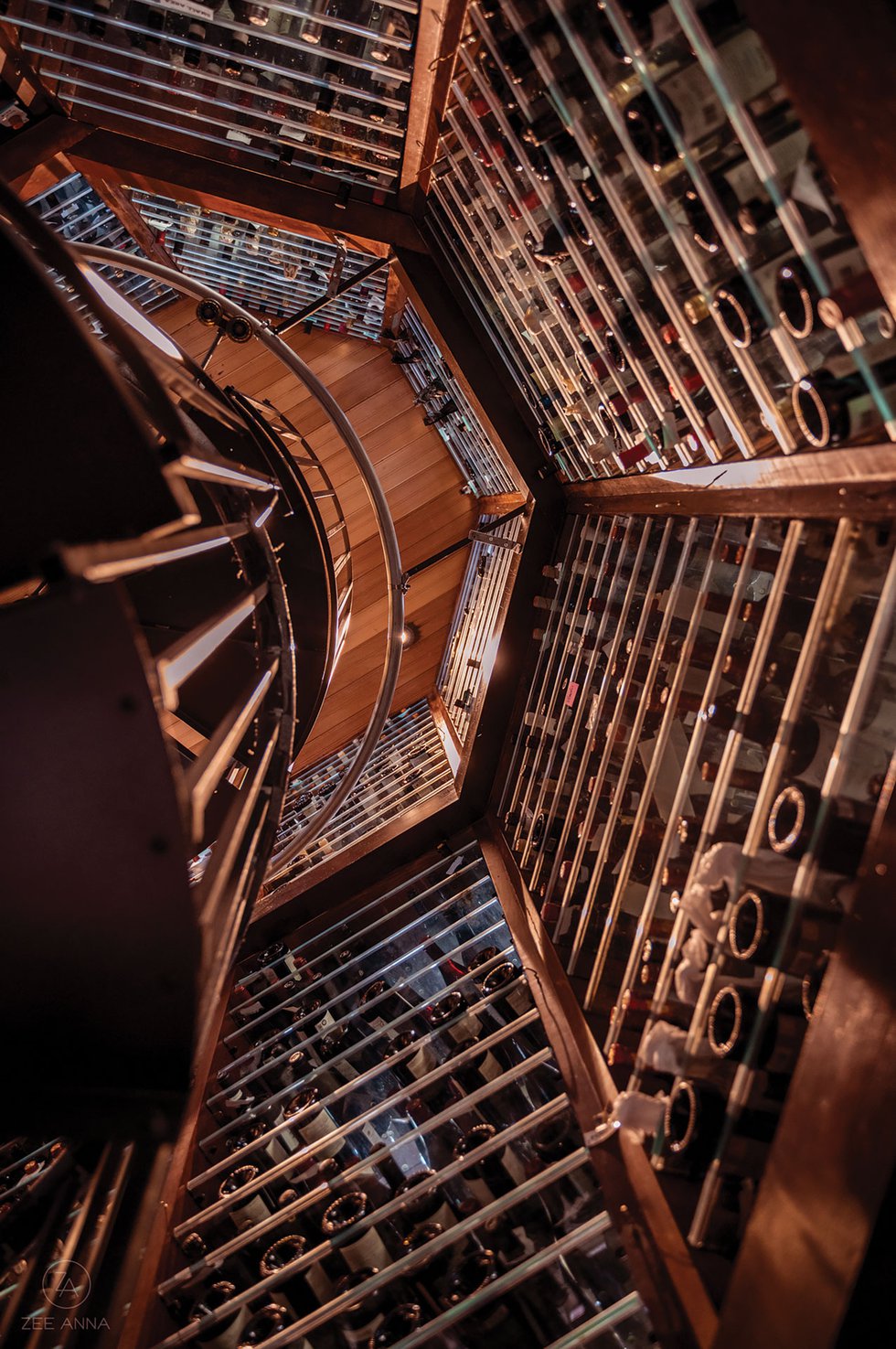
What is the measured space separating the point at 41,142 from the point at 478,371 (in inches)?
121

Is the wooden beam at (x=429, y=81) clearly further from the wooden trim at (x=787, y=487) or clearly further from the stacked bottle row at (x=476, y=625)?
the stacked bottle row at (x=476, y=625)

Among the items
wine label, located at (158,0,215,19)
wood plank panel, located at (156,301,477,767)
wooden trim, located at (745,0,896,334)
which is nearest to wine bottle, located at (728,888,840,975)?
wooden trim, located at (745,0,896,334)

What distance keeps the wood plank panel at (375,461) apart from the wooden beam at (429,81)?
3.95 metres

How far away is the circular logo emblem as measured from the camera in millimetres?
2465

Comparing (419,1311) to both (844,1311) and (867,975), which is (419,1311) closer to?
(844,1311)

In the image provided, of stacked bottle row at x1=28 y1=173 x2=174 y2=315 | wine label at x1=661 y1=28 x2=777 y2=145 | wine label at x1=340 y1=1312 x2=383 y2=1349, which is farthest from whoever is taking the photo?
stacked bottle row at x1=28 y1=173 x2=174 y2=315

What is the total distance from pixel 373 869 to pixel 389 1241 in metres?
2.99

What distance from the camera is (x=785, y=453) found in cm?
290

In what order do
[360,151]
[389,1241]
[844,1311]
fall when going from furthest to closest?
[360,151], [389,1241], [844,1311]

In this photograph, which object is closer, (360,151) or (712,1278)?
(712,1278)

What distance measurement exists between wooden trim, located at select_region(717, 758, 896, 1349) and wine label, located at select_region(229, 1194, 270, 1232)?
120 inches

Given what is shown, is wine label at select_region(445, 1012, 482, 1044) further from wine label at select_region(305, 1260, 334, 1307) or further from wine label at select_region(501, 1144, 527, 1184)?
wine label at select_region(305, 1260, 334, 1307)

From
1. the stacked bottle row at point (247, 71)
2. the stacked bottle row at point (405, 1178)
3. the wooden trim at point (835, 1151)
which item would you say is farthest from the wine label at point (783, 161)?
the stacked bottle row at point (405, 1178)

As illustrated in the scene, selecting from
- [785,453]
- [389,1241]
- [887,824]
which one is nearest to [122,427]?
[785,453]
